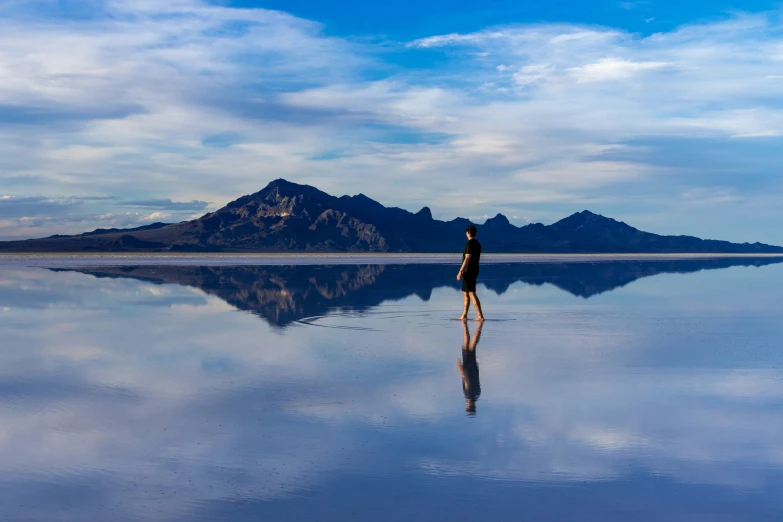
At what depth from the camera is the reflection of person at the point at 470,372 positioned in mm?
8578

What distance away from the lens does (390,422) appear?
7.62 m

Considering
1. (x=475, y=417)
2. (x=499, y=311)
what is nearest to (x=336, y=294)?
(x=499, y=311)

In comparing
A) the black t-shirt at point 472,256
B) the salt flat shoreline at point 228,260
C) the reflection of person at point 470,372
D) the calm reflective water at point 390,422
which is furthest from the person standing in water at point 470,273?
the salt flat shoreline at point 228,260

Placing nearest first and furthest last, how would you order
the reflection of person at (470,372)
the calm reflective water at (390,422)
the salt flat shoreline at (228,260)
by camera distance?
the calm reflective water at (390,422) → the reflection of person at (470,372) → the salt flat shoreline at (228,260)

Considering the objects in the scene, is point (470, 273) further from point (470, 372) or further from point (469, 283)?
point (470, 372)

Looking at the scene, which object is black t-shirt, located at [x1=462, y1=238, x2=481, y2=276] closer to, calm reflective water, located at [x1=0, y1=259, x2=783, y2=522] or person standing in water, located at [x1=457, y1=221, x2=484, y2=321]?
person standing in water, located at [x1=457, y1=221, x2=484, y2=321]

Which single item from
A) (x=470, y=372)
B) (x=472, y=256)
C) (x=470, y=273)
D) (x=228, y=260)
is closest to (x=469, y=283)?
(x=470, y=273)

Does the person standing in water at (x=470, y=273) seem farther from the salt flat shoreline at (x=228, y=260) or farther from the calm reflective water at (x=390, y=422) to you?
the salt flat shoreline at (x=228, y=260)

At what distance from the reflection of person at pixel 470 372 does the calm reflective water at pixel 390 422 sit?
5 cm

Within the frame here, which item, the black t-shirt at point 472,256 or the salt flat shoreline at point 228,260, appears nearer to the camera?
the black t-shirt at point 472,256

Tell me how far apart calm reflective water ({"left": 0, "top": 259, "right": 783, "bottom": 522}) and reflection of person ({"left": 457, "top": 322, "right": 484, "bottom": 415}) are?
0.18 ft

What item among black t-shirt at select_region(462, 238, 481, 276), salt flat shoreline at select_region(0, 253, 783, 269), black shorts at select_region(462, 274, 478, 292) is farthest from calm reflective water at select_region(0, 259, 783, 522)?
salt flat shoreline at select_region(0, 253, 783, 269)

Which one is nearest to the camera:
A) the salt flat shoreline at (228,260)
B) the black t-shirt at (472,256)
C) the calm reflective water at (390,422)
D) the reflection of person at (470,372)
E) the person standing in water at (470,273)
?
the calm reflective water at (390,422)

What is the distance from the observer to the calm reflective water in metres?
5.45
